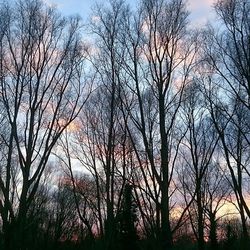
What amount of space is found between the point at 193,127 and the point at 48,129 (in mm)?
11129

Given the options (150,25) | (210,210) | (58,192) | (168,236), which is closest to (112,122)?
(150,25)

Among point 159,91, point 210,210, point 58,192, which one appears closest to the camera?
point 159,91

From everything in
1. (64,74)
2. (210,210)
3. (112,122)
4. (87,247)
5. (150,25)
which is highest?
(150,25)

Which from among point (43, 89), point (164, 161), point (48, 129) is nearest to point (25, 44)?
point (43, 89)

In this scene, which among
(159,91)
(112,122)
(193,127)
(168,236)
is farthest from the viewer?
(193,127)

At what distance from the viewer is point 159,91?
1827 centimetres

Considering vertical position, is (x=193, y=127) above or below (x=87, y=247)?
above

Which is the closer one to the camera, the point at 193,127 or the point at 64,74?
the point at 64,74

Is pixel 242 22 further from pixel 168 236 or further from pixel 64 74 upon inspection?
pixel 168 236

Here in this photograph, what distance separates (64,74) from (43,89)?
4.82 ft

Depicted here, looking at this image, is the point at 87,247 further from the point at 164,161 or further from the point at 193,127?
the point at 193,127

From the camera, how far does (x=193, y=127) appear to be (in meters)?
26.1

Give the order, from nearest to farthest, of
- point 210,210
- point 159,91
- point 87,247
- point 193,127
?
point 159,91 → point 87,247 → point 193,127 → point 210,210

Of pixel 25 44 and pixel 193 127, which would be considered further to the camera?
pixel 193 127
